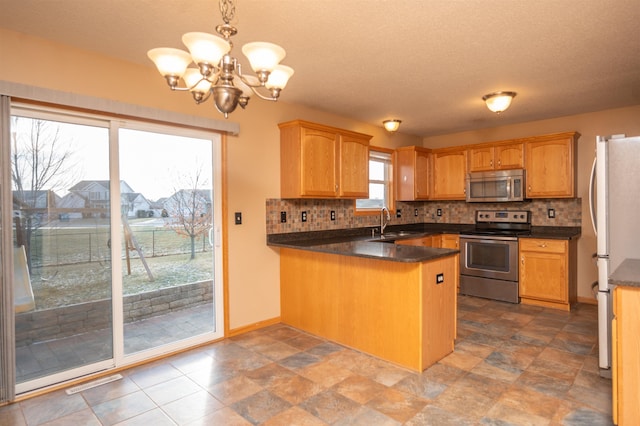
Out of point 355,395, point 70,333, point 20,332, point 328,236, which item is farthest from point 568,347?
point 20,332

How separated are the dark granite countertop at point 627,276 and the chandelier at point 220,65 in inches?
76.4

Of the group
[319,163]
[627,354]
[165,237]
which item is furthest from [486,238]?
[165,237]

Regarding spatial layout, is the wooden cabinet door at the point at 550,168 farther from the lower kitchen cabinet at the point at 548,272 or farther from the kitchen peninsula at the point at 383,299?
the kitchen peninsula at the point at 383,299

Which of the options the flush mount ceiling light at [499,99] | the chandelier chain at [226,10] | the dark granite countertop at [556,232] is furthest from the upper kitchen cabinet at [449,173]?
the chandelier chain at [226,10]

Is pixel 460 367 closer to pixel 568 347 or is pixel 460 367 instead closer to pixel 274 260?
pixel 568 347

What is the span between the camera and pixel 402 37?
96.1 inches

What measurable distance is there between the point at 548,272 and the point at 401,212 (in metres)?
2.13

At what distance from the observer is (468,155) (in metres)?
5.25

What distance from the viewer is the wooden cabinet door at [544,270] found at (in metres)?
4.22

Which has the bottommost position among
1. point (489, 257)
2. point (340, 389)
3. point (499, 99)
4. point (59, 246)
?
point (340, 389)

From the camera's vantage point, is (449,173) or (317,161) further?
(449,173)

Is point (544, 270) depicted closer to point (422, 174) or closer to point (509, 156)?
point (509, 156)

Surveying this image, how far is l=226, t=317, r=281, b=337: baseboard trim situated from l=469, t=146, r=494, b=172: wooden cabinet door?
11.5 feet

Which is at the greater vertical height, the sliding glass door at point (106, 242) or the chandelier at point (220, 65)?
the chandelier at point (220, 65)
